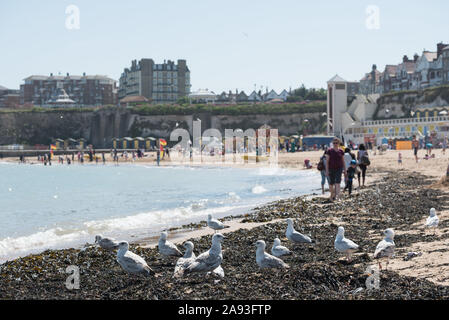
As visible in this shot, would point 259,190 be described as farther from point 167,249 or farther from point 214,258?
point 214,258

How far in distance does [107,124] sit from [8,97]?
48002mm

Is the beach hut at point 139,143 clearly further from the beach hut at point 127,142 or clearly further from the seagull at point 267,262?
the seagull at point 267,262

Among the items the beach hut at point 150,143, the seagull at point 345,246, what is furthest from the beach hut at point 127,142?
the seagull at point 345,246

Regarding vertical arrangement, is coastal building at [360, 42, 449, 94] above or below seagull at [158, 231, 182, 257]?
above

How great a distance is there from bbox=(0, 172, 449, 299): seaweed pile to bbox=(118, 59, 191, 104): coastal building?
133 meters

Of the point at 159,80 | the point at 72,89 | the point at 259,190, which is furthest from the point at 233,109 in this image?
the point at 259,190

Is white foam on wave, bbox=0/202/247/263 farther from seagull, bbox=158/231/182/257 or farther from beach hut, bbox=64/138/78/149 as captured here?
beach hut, bbox=64/138/78/149

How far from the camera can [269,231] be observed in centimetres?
1231

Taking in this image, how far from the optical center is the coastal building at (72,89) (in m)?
146

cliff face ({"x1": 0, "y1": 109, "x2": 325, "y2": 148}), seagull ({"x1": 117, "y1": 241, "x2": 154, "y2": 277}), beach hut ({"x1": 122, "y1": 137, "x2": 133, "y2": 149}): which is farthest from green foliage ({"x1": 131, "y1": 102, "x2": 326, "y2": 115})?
seagull ({"x1": 117, "y1": 241, "x2": 154, "y2": 277})

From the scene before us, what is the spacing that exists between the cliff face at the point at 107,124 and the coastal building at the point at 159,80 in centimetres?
3468

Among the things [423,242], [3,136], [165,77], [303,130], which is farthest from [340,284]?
[165,77]

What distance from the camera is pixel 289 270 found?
7.70 metres

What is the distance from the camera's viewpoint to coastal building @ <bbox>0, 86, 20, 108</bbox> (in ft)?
467
